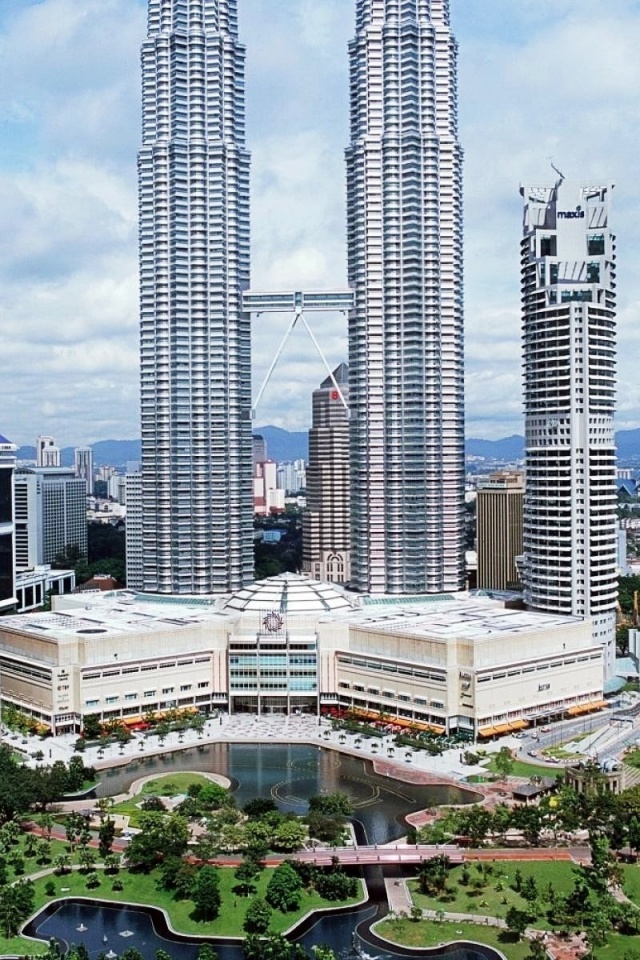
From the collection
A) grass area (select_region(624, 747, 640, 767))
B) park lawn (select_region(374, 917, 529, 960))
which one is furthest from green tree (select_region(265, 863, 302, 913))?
grass area (select_region(624, 747, 640, 767))

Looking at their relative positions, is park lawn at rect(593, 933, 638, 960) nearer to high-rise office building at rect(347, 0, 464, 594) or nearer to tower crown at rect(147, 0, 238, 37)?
Result: high-rise office building at rect(347, 0, 464, 594)

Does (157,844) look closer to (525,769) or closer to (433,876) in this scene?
(433,876)

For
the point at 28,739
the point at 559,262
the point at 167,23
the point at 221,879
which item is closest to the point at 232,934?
the point at 221,879

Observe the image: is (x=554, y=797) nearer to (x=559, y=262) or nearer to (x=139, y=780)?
(x=139, y=780)

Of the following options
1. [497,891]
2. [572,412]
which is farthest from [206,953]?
[572,412]

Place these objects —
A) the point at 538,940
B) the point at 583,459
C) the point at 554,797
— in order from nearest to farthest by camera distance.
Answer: the point at 538,940, the point at 554,797, the point at 583,459
